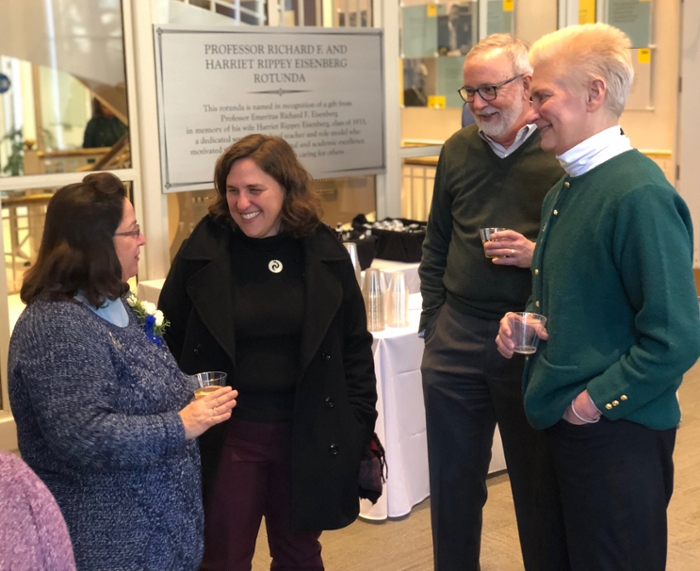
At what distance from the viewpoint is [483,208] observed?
8.19 feet

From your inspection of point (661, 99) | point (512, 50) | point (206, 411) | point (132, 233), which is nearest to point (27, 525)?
point (206, 411)

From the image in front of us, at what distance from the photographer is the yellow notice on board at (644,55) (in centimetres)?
723

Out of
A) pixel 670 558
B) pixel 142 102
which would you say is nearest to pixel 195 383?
pixel 670 558

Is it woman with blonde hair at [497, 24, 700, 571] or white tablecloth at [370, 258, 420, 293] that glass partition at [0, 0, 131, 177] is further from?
woman with blonde hair at [497, 24, 700, 571]

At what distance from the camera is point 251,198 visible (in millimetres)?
2234

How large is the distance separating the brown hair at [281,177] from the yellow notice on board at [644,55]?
18.8 feet

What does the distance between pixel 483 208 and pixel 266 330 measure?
73cm

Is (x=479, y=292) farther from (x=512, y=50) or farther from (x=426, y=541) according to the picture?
(x=426, y=541)

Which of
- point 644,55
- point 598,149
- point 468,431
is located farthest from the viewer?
point 644,55

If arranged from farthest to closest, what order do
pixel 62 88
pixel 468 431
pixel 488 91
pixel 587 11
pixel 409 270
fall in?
pixel 587 11
pixel 409 270
pixel 62 88
pixel 468 431
pixel 488 91

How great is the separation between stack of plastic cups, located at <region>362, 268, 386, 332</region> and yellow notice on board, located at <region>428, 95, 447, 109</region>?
2.15m

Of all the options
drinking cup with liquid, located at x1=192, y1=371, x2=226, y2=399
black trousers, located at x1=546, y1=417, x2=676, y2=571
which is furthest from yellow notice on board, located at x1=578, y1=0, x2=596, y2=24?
drinking cup with liquid, located at x1=192, y1=371, x2=226, y2=399

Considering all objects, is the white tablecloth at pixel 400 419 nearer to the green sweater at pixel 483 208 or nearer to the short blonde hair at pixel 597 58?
the green sweater at pixel 483 208

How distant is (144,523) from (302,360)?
1.89 ft
